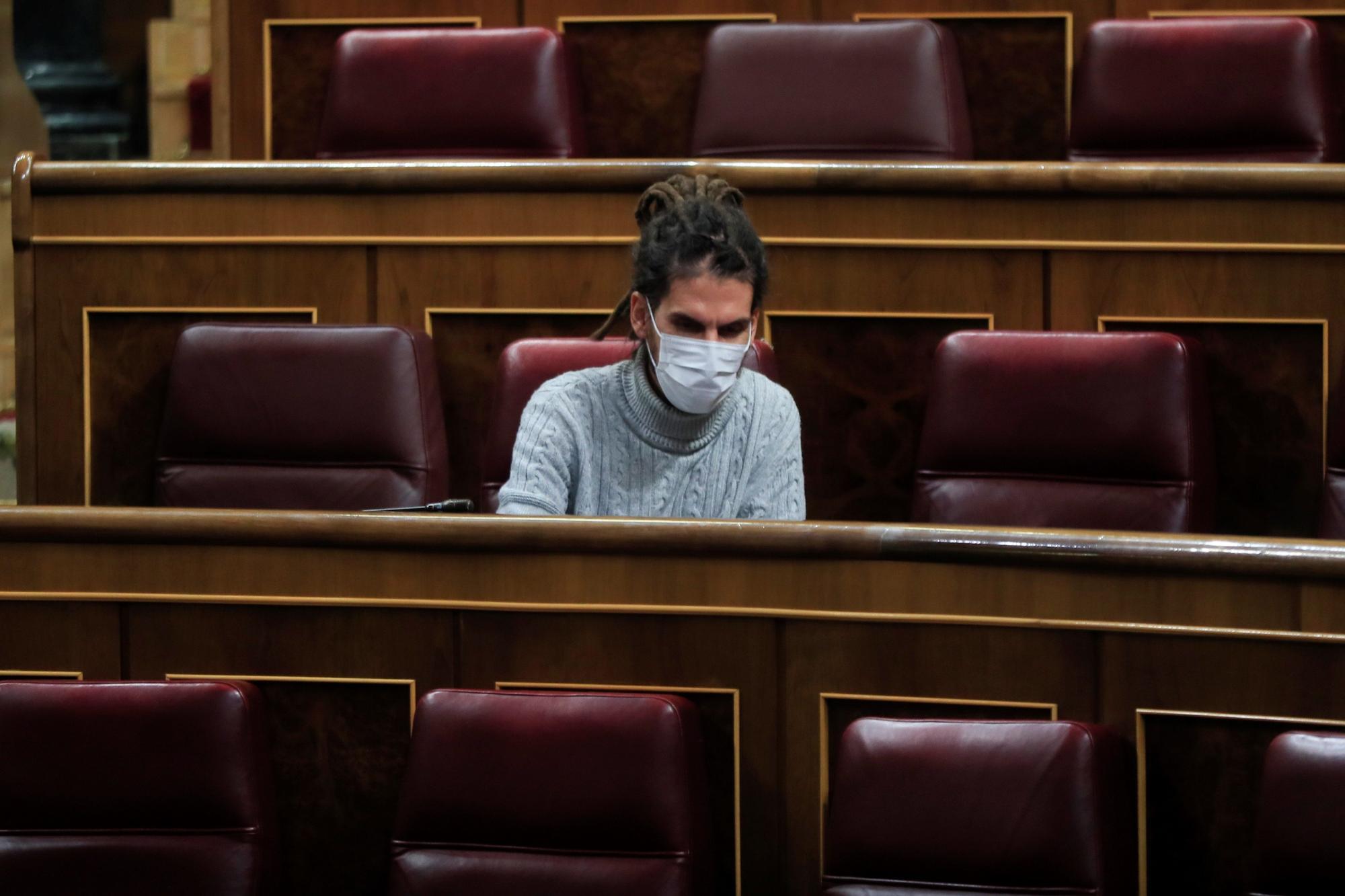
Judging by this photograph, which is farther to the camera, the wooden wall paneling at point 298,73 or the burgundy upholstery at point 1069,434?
the wooden wall paneling at point 298,73

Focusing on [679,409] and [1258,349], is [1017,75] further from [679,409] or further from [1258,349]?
[679,409]

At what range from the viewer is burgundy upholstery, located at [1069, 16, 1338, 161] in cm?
75

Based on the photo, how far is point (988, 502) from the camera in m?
0.62

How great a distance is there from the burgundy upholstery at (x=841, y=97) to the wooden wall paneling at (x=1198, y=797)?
0.38m

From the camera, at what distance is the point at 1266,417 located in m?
0.65

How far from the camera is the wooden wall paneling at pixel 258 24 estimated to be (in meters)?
0.88

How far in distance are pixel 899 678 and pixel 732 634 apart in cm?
5

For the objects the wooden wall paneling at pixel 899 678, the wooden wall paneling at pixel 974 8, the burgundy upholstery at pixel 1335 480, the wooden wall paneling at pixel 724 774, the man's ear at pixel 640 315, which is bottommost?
the wooden wall paneling at pixel 724 774

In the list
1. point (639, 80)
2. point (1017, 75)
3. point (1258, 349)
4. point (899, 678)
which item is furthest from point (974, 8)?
point (899, 678)

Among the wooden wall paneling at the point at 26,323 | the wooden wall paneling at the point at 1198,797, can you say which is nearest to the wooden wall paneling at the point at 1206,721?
the wooden wall paneling at the point at 1198,797

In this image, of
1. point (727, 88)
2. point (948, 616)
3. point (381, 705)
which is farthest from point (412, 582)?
point (727, 88)

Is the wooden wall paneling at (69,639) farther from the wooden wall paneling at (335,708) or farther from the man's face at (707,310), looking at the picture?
the man's face at (707,310)

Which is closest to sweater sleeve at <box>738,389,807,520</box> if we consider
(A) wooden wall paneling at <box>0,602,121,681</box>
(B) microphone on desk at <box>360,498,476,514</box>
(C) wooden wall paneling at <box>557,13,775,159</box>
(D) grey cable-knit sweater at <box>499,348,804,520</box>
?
(D) grey cable-knit sweater at <box>499,348,804,520</box>

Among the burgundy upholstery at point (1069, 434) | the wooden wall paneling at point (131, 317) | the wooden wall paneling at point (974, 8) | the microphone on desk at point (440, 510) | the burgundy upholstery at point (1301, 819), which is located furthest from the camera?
the wooden wall paneling at point (974, 8)
